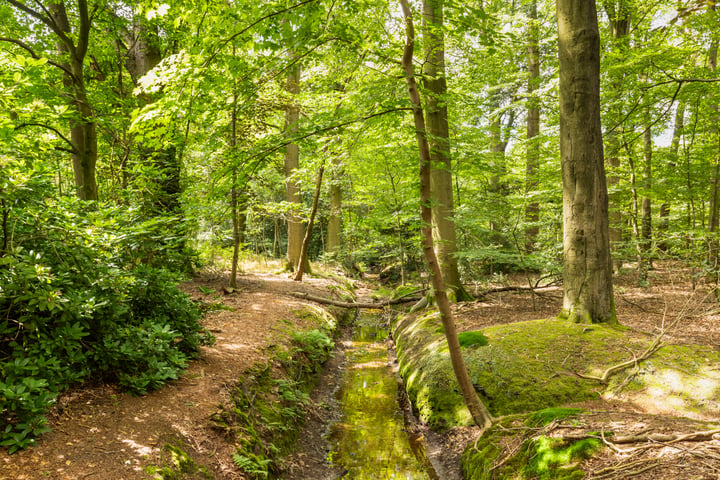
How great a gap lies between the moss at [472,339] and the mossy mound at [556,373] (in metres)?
0.07

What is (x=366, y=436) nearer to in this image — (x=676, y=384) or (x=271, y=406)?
(x=271, y=406)

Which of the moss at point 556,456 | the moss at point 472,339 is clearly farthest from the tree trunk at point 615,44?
the moss at point 556,456

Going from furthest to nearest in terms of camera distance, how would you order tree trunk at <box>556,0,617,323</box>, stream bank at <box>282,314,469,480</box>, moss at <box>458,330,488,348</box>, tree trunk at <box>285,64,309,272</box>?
tree trunk at <box>285,64,309,272</box>, moss at <box>458,330,488,348</box>, tree trunk at <box>556,0,617,323</box>, stream bank at <box>282,314,469,480</box>

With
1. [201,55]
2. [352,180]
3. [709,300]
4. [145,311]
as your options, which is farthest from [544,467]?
[352,180]

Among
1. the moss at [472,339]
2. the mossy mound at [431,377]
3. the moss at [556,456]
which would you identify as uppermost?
the moss at [472,339]

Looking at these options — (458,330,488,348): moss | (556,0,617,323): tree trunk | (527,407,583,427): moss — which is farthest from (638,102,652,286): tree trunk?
(527,407,583,427): moss

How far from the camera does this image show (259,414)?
4.83 m

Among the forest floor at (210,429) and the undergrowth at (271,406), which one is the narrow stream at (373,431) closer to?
the forest floor at (210,429)

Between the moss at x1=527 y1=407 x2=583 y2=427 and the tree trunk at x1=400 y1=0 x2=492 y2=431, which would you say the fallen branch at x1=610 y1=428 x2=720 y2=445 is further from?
the tree trunk at x1=400 y1=0 x2=492 y2=431

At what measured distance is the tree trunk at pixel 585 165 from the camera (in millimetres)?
5891

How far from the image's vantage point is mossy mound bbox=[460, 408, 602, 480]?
10.3 feet

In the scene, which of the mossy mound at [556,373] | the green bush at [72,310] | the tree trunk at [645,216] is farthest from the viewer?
the tree trunk at [645,216]

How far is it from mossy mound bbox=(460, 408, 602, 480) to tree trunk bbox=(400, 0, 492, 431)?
311 mm

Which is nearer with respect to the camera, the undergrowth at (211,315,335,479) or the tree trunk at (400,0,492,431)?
the undergrowth at (211,315,335,479)
